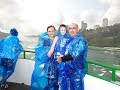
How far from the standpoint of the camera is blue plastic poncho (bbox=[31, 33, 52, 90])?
337 centimetres

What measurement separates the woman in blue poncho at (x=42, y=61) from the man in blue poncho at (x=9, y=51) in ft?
2.32

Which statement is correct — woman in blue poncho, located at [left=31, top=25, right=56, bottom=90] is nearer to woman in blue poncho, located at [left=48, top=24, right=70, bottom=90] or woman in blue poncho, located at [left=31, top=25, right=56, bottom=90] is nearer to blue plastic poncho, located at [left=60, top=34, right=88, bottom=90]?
woman in blue poncho, located at [left=48, top=24, right=70, bottom=90]

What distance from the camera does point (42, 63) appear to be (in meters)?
3.47

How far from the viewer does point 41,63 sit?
348 cm

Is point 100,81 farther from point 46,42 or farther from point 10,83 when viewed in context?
point 10,83

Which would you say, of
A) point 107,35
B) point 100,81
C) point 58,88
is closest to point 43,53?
point 58,88

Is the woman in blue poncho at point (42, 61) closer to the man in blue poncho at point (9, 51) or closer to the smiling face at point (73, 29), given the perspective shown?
the smiling face at point (73, 29)

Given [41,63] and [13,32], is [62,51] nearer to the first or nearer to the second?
[41,63]

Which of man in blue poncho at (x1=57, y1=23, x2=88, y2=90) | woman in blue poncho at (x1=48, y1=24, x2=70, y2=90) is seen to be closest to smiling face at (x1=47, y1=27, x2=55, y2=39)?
woman in blue poncho at (x1=48, y1=24, x2=70, y2=90)

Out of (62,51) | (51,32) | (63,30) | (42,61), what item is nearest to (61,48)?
(62,51)

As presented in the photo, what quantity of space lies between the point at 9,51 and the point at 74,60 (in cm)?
151

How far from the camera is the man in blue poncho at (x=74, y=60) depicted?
2.94 m

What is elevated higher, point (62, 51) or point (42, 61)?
point (62, 51)

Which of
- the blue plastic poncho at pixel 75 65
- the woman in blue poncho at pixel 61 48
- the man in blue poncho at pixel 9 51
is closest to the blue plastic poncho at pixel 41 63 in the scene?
the woman in blue poncho at pixel 61 48
